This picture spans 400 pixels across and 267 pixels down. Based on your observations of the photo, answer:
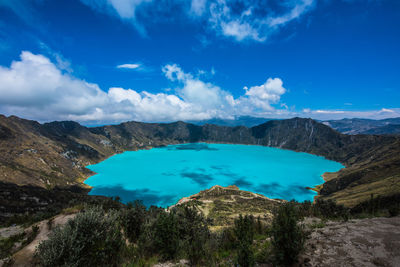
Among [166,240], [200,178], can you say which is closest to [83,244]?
[166,240]

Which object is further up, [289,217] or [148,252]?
[289,217]

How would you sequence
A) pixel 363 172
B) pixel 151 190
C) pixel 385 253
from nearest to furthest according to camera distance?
pixel 385 253, pixel 363 172, pixel 151 190

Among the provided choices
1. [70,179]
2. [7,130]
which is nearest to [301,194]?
[70,179]

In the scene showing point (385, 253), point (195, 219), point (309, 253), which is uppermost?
point (385, 253)

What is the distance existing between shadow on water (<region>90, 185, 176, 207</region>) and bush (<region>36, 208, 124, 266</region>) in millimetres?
97942

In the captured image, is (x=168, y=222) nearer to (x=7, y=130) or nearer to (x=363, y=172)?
(x=363, y=172)

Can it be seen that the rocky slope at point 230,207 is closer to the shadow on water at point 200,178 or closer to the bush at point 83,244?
the bush at point 83,244

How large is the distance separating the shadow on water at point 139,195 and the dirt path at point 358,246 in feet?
329

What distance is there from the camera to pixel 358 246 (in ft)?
29.6

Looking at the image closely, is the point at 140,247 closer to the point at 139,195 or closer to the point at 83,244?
the point at 83,244

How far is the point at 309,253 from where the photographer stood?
9281mm

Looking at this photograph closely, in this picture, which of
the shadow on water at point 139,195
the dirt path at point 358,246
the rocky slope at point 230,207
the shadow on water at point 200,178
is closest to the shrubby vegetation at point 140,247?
the dirt path at point 358,246

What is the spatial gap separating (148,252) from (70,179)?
182 metres

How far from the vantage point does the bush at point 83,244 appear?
7.52m
